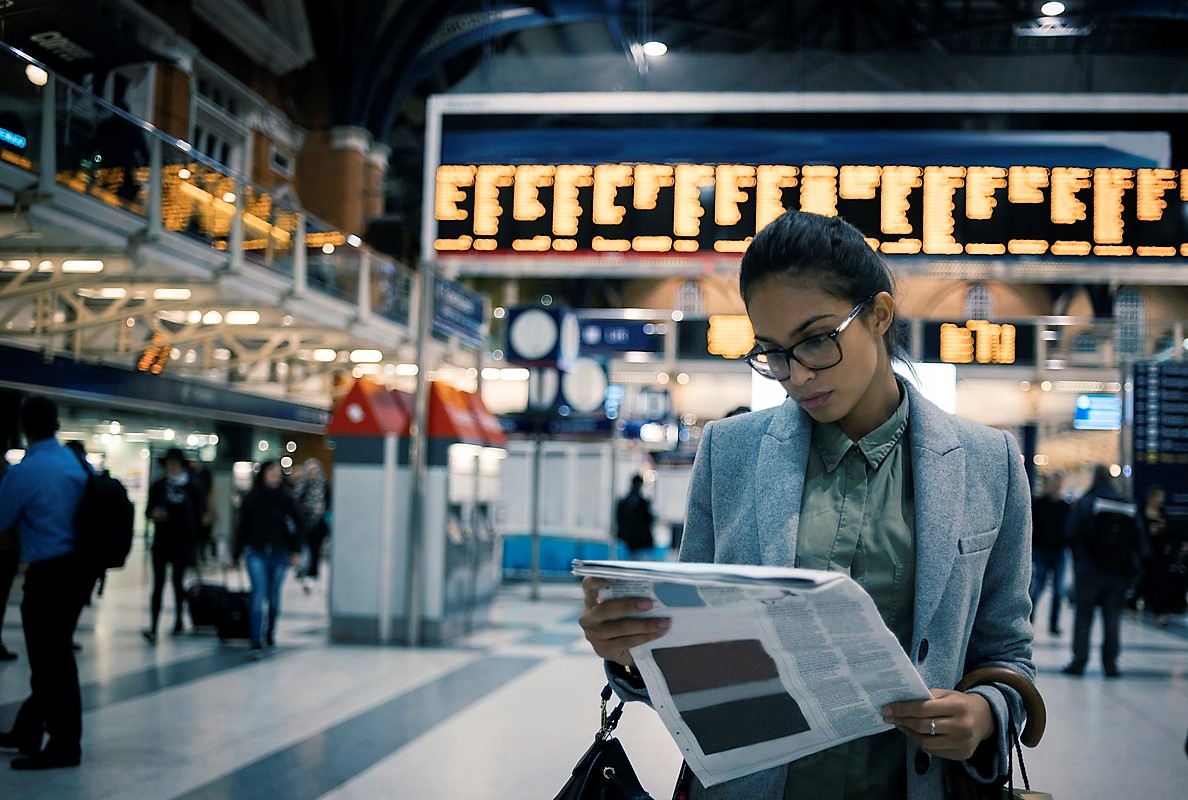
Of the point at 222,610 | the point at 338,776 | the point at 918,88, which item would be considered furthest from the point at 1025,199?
the point at 918,88

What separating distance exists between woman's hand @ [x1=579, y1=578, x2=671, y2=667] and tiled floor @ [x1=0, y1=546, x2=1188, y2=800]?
420 cm

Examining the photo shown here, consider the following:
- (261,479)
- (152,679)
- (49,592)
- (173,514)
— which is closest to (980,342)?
(261,479)

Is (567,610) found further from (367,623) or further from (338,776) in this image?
(338,776)

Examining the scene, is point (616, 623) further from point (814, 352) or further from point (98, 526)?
point (98, 526)

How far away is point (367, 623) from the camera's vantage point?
1080cm

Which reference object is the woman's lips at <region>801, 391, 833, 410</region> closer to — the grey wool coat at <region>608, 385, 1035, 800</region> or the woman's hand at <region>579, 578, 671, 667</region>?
the grey wool coat at <region>608, 385, 1035, 800</region>

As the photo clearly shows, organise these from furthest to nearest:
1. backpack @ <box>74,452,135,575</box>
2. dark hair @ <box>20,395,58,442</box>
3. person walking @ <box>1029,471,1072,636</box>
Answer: person walking @ <box>1029,471,1072,636</box> < dark hair @ <box>20,395,58,442</box> < backpack @ <box>74,452,135,575</box>

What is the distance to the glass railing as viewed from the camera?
9461mm

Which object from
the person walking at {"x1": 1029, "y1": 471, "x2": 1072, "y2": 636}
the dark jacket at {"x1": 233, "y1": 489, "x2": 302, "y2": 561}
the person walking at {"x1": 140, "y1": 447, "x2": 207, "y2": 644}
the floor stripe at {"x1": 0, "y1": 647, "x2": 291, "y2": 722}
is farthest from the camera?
the person walking at {"x1": 1029, "y1": 471, "x2": 1072, "y2": 636}

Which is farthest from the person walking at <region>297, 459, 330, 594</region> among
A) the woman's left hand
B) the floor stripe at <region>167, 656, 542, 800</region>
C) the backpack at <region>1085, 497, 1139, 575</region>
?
the woman's left hand

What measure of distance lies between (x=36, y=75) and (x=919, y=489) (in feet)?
32.7

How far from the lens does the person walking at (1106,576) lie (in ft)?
32.1

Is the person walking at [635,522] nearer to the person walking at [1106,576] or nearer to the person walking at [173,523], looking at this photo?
the person walking at [173,523]

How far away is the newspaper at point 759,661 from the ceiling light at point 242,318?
1606cm
